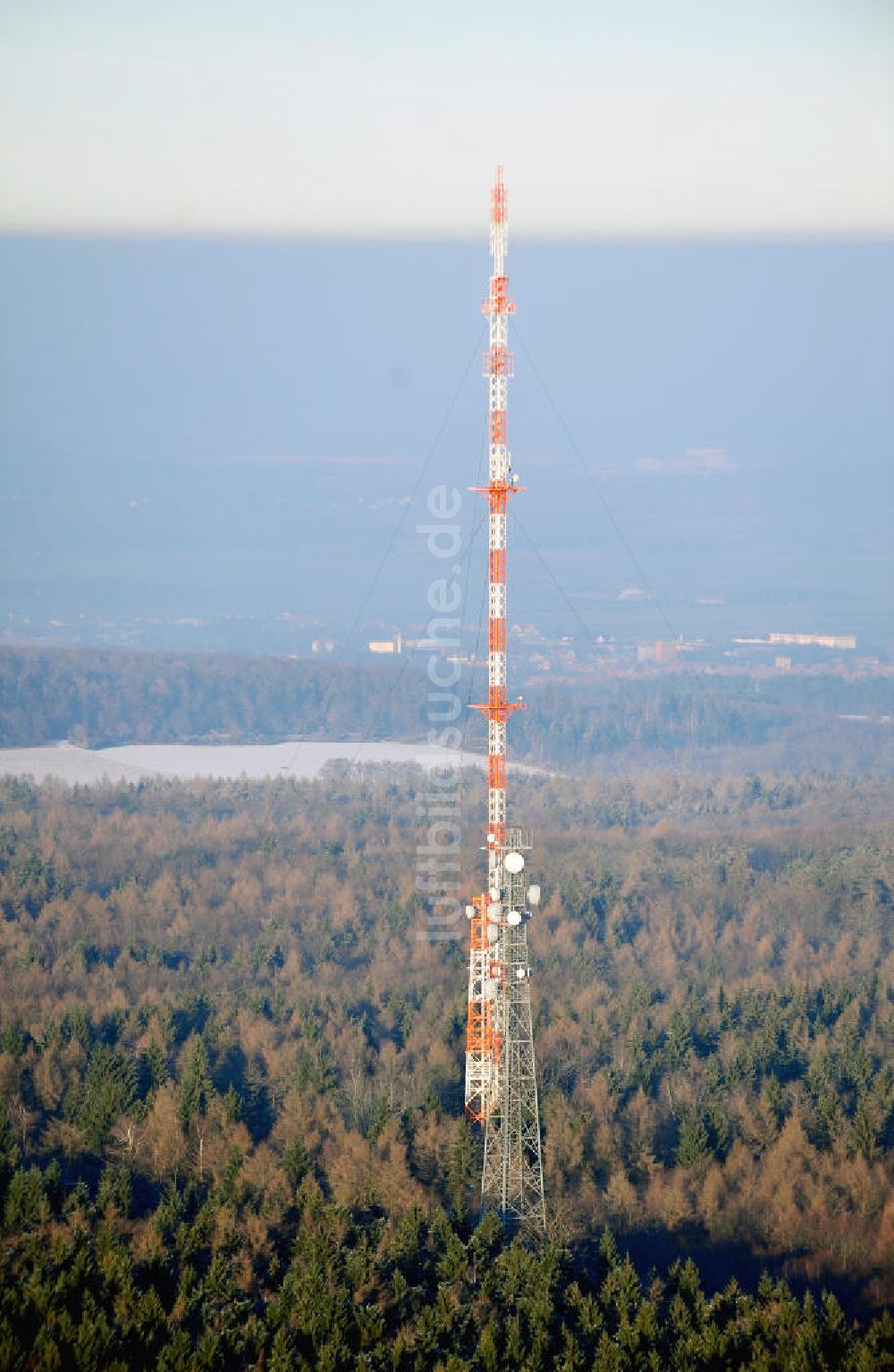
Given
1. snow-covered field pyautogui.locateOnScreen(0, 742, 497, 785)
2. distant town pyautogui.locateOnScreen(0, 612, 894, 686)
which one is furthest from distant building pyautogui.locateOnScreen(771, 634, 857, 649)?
snow-covered field pyautogui.locateOnScreen(0, 742, 497, 785)

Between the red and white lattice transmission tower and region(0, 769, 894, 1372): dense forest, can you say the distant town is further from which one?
the red and white lattice transmission tower

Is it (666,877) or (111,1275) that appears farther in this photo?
(666,877)

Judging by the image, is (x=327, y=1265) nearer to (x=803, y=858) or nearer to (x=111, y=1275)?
(x=111, y=1275)

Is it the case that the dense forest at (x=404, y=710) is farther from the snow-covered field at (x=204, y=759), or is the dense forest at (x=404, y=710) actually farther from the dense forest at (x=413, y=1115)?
the dense forest at (x=413, y=1115)

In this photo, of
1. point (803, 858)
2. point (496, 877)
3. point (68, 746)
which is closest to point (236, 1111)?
point (496, 877)

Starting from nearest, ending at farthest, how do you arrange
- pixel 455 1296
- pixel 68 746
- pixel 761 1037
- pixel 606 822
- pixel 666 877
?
pixel 455 1296, pixel 761 1037, pixel 666 877, pixel 606 822, pixel 68 746

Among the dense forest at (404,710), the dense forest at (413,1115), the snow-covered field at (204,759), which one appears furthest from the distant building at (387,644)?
Answer: the dense forest at (413,1115)

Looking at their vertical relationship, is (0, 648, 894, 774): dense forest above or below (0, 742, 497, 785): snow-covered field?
above
